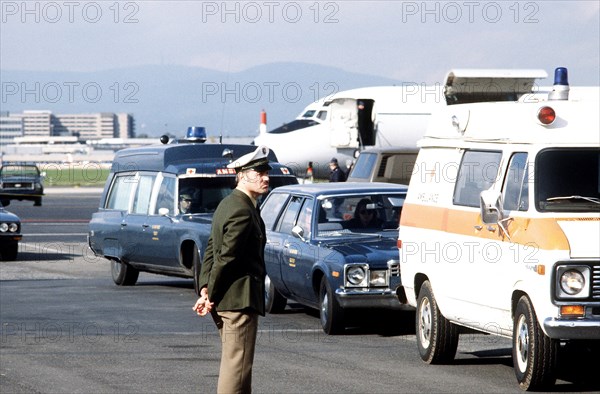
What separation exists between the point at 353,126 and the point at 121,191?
62.8 feet

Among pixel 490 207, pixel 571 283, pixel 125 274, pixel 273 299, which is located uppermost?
pixel 490 207

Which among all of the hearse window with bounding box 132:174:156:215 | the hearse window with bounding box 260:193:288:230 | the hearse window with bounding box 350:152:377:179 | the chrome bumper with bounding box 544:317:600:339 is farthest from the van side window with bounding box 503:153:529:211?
the hearse window with bounding box 350:152:377:179

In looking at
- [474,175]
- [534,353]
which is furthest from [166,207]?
[534,353]

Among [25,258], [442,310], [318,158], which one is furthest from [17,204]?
[442,310]

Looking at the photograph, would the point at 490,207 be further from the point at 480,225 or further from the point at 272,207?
the point at 272,207

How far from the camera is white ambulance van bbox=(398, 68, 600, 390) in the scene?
408 inches

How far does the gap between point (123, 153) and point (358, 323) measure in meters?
8.10

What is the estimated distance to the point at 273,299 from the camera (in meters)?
17.2

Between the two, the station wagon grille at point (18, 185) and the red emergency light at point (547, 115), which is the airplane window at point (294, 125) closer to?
the station wagon grille at point (18, 185)

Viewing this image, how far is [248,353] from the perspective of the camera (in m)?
8.49

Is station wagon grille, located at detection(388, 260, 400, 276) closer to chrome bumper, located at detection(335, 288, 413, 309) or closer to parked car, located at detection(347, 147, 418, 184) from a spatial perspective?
chrome bumper, located at detection(335, 288, 413, 309)

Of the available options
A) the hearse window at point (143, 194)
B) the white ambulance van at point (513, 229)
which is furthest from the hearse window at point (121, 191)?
the white ambulance van at point (513, 229)

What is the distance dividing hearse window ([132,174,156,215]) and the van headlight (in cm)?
1158

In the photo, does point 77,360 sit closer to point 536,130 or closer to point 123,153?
point 536,130
